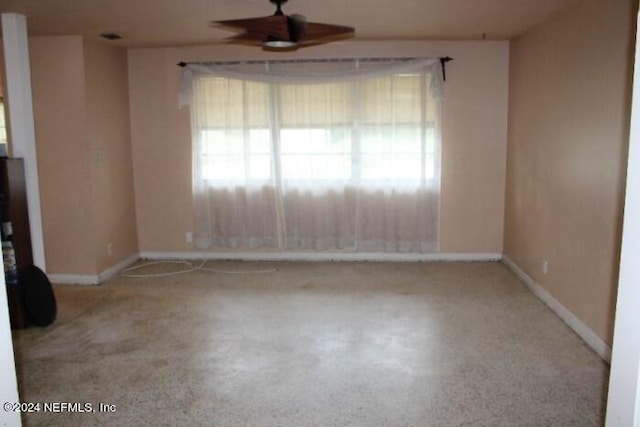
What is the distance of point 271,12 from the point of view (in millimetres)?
3820

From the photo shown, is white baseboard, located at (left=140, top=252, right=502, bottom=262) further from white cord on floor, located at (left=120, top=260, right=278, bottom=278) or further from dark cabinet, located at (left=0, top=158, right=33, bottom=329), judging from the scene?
dark cabinet, located at (left=0, top=158, right=33, bottom=329)

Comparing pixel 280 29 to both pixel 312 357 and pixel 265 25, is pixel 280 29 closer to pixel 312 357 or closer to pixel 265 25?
pixel 265 25

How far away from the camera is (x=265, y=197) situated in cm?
542

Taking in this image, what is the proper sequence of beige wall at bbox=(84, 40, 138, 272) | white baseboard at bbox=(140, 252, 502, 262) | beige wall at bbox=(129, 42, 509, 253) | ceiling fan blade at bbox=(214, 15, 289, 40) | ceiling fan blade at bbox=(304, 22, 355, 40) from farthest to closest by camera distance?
white baseboard at bbox=(140, 252, 502, 262), beige wall at bbox=(129, 42, 509, 253), beige wall at bbox=(84, 40, 138, 272), ceiling fan blade at bbox=(304, 22, 355, 40), ceiling fan blade at bbox=(214, 15, 289, 40)

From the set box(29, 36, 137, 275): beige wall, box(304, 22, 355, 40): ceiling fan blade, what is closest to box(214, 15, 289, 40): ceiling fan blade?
box(304, 22, 355, 40): ceiling fan blade

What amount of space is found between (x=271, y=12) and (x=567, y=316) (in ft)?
10.6

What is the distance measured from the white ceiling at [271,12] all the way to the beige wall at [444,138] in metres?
0.40

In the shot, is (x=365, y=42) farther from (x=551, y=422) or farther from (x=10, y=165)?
(x=551, y=422)

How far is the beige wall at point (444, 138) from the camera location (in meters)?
5.18

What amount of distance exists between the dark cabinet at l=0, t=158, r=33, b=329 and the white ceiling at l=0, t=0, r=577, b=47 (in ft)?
3.92

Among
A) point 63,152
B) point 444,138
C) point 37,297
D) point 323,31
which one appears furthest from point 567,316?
point 63,152

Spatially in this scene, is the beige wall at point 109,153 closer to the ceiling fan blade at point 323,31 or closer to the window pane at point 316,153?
the window pane at point 316,153

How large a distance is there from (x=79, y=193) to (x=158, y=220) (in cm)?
110

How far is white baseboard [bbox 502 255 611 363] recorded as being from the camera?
10.1ft
